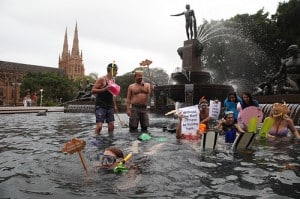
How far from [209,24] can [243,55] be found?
20.6 ft

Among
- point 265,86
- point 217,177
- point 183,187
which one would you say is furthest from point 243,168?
point 265,86

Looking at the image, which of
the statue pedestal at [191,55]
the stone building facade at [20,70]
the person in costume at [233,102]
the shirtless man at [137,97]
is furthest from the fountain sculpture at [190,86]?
the stone building facade at [20,70]

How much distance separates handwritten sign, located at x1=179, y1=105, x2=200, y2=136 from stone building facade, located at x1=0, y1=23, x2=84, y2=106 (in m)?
60.3

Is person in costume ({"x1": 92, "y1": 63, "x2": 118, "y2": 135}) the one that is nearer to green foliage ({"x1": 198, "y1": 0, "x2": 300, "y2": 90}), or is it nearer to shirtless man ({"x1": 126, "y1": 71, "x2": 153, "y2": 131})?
shirtless man ({"x1": 126, "y1": 71, "x2": 153, "y2": 131})

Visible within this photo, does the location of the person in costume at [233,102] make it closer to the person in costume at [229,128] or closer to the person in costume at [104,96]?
the person in costume at [229,128]

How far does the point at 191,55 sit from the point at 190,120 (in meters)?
13.0

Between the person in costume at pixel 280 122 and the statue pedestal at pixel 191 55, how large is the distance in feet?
38.3

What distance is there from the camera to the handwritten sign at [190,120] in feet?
25.4

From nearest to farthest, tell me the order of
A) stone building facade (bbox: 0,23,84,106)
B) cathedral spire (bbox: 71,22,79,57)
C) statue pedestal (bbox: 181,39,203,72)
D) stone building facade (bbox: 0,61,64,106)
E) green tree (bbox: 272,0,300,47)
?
1. statue pedestal (bbox: 181,39,203,72)
2. green tree (bbox: 272,0,300,47)
3. stone building facade (bbox: 0,23,84,106)
4. stone building facade (bbox: 0,61,64,106)
5. cathedral spire (bbox: 71,22,79,57)

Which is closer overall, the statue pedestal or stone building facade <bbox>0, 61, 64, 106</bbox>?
the statue pedestal

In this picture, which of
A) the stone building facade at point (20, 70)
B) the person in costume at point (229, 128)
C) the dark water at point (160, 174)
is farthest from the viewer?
the stone building facade at point (20, 70)

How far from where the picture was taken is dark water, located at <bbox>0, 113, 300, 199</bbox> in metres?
3.81

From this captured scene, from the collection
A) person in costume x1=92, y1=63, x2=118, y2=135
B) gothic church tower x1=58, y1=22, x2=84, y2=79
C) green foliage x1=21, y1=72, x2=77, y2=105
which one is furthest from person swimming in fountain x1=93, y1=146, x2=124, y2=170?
gothic church tower x1=58, y1=22, x2=84, y2=79

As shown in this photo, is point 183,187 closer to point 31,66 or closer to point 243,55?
point 243,55
